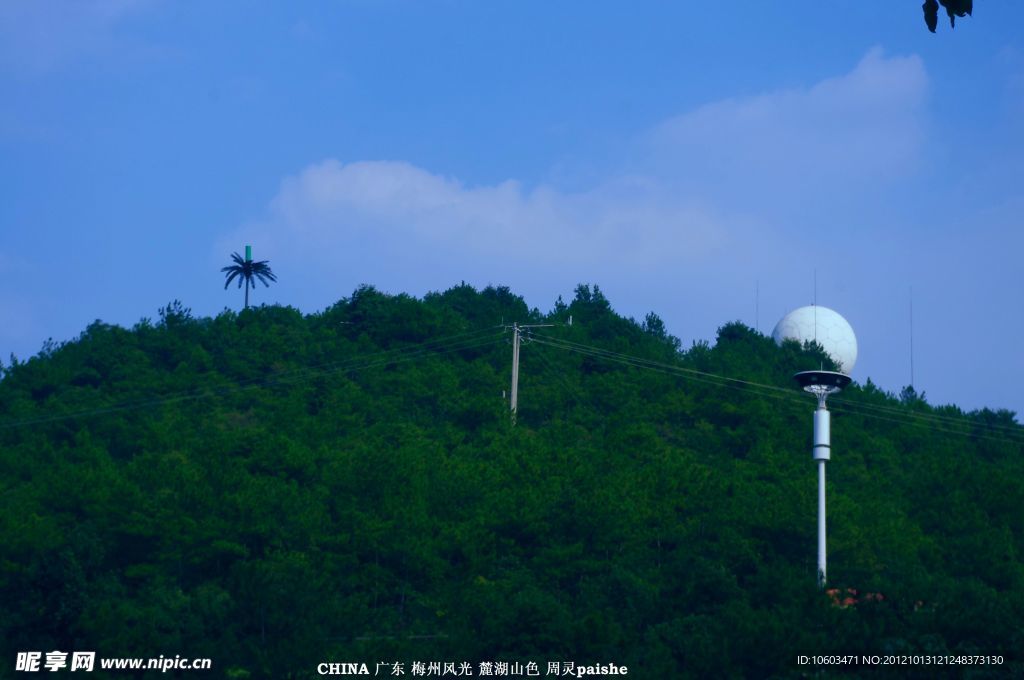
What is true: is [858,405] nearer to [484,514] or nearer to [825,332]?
[825,332]

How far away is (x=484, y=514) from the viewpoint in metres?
36.3

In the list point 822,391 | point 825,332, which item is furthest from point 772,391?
point 822,391

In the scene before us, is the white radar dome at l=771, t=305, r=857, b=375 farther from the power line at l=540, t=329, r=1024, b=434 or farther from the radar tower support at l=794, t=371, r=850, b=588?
the radar tower support at l=794, t=371, r=850, b=588

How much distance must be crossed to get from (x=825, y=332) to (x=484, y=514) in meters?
39.8

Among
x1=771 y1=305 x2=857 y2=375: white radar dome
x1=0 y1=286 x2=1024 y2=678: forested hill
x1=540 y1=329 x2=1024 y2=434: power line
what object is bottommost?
x1=0 y1=286 x2=1024 y2=678: forested hill

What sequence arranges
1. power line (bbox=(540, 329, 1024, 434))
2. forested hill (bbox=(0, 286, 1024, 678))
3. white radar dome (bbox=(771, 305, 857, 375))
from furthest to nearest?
1. white radar dome (bbox=(771, 305, 857, 375))
2. power line (bbox=(540, 329, 1024, 434))
3. forested hill (bbox=(0, 286, 1024, 678))

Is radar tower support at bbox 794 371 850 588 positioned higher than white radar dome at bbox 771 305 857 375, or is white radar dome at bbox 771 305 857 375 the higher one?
white radar dome at bbox 771 305 857 375

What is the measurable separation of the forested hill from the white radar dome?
3561mm

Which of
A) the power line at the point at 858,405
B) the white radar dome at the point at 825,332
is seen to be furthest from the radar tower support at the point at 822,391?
the white radar dome at the point at 825,332

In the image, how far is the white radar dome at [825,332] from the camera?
70.7 meters

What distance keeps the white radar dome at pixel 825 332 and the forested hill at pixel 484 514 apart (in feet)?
11.7

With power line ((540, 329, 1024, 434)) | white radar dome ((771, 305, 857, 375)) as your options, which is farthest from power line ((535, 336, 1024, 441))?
white radar dome ((771, 305, 857, 375))

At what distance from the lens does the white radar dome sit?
232 ft

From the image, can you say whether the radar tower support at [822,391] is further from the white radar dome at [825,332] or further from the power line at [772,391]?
the white radar dome at [825,332]
